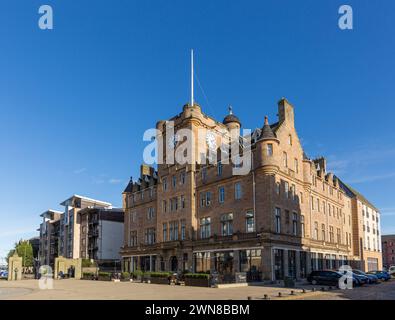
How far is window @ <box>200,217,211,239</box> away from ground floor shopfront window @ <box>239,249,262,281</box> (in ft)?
22.8

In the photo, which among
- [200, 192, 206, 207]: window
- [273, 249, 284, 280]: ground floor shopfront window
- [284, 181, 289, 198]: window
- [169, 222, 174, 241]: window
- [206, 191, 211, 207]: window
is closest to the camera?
[273, 249, 284, 280]: ground floor shopfront window

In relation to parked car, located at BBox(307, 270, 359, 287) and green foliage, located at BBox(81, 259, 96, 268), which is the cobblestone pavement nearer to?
parked car, located at BBox(307, 270, 359, 287)

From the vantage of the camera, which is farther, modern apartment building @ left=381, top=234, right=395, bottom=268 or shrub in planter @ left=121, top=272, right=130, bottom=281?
modern apartment building @ left=381, top=234, right=395, bottom=268

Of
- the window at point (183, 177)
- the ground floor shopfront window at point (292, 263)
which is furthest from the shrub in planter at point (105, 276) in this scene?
the ground floor shopfront window at point (292, 263)

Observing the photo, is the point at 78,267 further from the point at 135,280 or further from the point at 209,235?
the point at 209,235

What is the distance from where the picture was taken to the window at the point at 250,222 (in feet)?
148

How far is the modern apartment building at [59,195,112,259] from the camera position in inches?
3888

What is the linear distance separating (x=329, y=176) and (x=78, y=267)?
136 ft

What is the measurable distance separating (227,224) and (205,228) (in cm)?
453

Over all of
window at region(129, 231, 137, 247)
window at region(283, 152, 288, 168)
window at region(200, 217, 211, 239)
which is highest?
window at region(283, 152, 288, 168)

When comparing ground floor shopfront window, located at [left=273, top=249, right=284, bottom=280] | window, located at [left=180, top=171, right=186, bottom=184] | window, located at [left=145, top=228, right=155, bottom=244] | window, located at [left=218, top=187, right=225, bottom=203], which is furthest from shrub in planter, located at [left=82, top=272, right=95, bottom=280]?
ground floor shopfront window, located at [left=273, top=249, right=284, bottom=280]

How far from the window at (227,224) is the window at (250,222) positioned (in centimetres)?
268

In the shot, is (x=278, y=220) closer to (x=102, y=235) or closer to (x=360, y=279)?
(x=360, y=279)

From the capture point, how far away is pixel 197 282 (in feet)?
127
